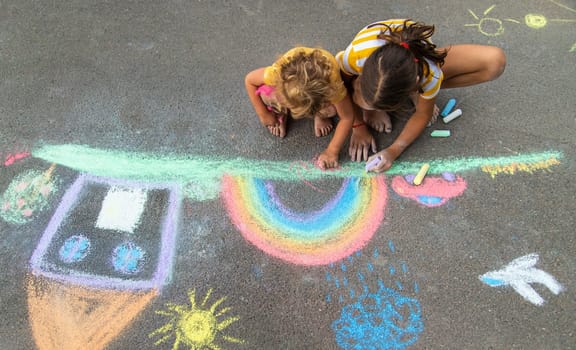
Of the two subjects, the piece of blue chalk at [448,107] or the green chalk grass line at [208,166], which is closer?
the green chalk grass line at [208,166]

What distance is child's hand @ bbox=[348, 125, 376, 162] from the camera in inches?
96.6

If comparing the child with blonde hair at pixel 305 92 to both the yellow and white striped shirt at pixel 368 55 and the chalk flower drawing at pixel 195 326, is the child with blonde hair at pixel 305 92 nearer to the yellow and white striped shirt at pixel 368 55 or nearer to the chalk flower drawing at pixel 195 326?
the yellow and white striped shirt at pixel 368 55

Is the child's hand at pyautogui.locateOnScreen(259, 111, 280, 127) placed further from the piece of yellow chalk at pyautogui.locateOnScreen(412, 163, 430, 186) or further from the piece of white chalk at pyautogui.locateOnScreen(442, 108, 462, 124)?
the piece of white chalk at pyautogui.locateOnScreen(442, 108, 462, 124)

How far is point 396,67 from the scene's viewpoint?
1765mm

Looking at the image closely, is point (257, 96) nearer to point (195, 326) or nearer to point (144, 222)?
point (144, 222)

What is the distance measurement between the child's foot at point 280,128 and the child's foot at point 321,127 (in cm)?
20

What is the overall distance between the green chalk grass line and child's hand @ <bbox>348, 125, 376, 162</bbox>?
0.05m

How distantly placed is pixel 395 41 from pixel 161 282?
5.70 feet

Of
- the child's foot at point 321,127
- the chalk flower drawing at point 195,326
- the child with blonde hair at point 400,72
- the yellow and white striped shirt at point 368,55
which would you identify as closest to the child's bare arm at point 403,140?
the child with blonde hair at point 400,72

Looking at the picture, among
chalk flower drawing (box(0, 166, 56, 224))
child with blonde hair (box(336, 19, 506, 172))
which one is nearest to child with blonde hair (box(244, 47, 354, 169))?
child with blonde hair (box(336, 19, 506, 172))

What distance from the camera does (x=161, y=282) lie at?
210cm

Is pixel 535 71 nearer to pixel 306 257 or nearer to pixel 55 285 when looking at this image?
pixel 306 257

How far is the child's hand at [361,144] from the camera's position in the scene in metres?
2.45

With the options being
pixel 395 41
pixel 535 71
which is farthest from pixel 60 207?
pixel 535 71
